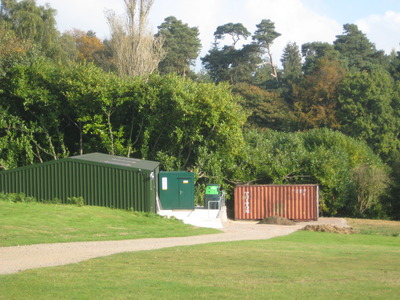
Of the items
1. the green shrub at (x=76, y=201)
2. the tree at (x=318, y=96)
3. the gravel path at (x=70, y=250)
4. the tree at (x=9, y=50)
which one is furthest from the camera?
the tree at (x=318, y=96)

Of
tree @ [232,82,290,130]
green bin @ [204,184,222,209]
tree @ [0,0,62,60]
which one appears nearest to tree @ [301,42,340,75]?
tree @ [232,82,290,130]

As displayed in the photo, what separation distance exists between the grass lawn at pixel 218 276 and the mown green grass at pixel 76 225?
13.3 feet

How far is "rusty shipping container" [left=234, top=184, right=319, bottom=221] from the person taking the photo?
33656 mm

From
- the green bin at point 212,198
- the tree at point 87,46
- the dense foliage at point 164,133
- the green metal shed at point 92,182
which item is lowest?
the green bin at point 212,198

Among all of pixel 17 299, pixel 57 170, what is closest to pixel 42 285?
pixel 17 299

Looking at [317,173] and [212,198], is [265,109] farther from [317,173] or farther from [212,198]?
[212,198]

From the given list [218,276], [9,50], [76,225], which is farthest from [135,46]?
[218,276]

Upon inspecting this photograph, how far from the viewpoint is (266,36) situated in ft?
261

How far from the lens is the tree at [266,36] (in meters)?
79.6

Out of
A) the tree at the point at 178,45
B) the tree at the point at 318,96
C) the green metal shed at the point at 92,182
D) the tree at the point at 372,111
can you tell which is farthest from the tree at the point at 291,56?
the green metal shed at the point at 92,182

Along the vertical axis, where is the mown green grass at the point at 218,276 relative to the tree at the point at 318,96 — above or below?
below

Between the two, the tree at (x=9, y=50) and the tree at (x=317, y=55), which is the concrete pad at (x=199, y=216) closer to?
the tree at (x=9, y=50)

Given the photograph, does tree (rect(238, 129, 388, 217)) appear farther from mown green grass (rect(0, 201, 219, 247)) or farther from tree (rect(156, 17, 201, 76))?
tree (rect(156, 17, 201, 76))

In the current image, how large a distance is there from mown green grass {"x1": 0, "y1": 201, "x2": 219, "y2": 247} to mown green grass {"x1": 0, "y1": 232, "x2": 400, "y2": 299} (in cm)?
407
